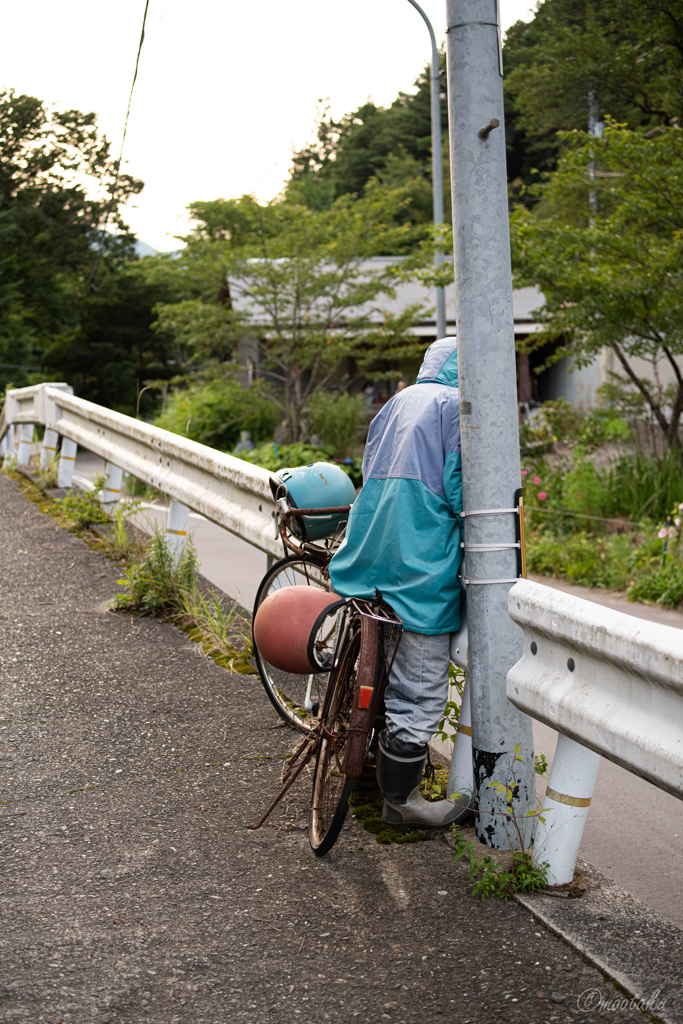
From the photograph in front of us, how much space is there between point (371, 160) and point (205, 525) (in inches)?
1680

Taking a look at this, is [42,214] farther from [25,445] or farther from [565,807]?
[565,807]

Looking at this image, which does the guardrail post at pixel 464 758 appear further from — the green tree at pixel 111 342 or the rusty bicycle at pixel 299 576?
the green tree at pixel 111 342

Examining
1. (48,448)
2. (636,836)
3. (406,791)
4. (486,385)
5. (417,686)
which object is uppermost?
(486,385)

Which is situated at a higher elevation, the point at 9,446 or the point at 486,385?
the point at 486,385

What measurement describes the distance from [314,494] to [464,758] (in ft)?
4.08

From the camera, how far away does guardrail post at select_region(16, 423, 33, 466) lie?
34.6ft

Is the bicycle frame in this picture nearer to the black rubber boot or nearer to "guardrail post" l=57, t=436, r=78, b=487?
the black rubber boot

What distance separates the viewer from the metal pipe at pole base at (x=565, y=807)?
2.57 meters

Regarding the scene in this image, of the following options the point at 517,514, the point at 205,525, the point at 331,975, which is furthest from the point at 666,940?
the point at 205,525

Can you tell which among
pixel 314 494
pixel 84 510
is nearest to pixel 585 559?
pixel 84 510

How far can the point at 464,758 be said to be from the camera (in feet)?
10.2

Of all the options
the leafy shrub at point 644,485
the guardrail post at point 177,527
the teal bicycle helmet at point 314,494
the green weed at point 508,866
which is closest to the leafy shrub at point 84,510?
the guardrail post at point 177,527

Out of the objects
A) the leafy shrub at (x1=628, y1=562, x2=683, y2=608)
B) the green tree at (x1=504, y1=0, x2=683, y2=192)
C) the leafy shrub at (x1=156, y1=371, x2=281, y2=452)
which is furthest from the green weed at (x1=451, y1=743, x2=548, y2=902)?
the leafy shrub at (x1=156, y1=371, x2=281, y2=452)

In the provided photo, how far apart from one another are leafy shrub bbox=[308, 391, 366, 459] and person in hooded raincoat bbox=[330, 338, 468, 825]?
67.7 ft
